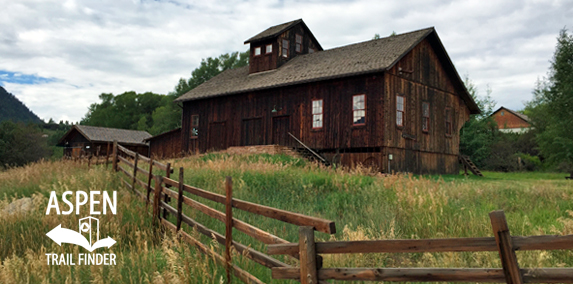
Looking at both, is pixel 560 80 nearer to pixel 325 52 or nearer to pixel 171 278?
pixel 325 52

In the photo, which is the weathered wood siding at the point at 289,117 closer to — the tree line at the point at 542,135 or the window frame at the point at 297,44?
the window frame at the point at 297,44

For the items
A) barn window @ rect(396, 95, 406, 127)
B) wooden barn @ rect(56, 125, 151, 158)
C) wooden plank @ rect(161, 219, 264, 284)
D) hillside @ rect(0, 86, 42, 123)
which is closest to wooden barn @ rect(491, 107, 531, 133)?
barn window @ rect(396, 95, 406, 127)

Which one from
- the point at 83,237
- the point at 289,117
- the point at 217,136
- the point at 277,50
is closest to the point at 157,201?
the point at 83,237

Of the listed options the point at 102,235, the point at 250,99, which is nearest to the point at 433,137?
the point at 250,99

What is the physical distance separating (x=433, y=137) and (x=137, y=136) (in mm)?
34114

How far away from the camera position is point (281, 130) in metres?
23.2

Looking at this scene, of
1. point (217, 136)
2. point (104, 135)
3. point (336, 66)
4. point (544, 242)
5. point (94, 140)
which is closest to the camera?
point (544, 242)

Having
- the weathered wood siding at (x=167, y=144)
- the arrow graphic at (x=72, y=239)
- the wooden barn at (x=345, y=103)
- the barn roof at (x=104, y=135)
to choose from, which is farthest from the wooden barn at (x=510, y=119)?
the arrow graphic at (x=72, y=239)

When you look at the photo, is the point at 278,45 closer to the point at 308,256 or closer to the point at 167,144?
the point at 167,144

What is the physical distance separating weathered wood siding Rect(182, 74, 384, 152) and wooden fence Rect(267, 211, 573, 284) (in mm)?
16030

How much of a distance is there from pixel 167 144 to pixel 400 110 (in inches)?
762

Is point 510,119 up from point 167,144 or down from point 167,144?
up

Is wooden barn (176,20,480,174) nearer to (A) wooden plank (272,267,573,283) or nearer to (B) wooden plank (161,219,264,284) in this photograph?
(B) wooden plank (161,219,264,284)

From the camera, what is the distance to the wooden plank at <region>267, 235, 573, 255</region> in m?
2.97
